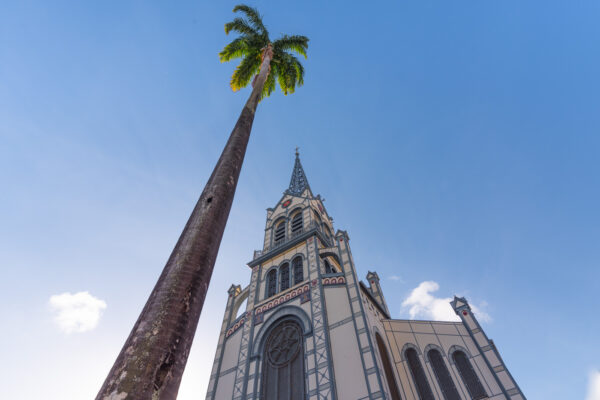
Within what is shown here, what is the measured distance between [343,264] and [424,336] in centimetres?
664

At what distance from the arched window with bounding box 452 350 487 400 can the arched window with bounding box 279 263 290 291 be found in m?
11.7

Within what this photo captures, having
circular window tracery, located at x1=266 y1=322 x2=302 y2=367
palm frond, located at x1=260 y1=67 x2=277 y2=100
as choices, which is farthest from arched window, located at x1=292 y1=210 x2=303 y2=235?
palm frond, located at x1=260 y1=67 x2=277 y2=100

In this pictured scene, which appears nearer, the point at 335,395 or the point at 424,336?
the point at 335,395

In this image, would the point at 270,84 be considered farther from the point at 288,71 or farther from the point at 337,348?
the point at 337,348

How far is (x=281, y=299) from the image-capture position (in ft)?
78.5

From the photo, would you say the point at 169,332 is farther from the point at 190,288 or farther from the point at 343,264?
the point at 343,264

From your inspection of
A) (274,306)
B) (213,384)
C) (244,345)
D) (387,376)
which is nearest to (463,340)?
(387,376)

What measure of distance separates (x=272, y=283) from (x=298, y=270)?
2473mm

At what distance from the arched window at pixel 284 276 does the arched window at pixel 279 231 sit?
4.55 m

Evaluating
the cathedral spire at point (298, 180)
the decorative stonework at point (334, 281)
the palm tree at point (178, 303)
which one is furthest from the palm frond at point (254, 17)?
the cathedral spire at point (298, 180)

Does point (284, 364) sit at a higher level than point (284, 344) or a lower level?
lower

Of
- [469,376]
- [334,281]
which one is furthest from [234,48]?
[469,376]

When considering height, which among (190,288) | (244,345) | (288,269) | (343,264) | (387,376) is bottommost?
(190,288)

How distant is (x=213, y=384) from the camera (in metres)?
21.4
